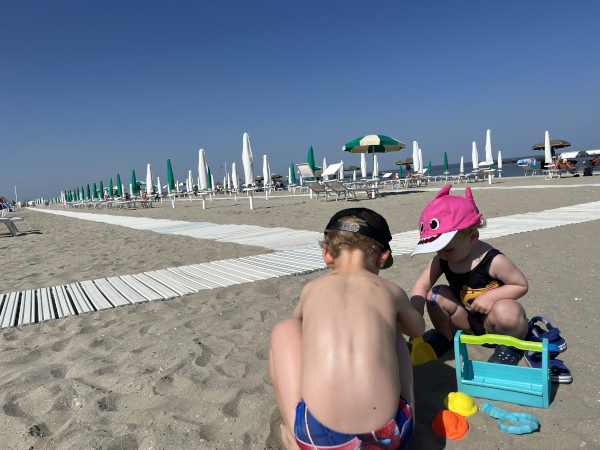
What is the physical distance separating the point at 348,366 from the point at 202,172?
1675cm

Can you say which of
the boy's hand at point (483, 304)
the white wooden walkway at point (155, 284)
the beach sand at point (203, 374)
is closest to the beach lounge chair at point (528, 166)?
the white wooden walkway at point (155, 284)

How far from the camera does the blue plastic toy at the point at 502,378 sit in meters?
1.62

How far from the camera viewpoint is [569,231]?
17.6ft

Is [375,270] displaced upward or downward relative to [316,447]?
upward

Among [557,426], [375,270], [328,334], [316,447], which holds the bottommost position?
[557,426]

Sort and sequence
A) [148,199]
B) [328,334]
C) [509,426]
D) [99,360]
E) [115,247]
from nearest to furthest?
[328,334] < [509,426] < [99,360] < [115,247] < [148,199]

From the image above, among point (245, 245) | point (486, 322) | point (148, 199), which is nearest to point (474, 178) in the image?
point (148, 199)

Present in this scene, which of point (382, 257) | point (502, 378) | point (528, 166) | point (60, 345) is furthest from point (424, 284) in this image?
point (528, 166)

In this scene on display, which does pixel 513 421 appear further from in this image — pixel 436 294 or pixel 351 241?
pixel 351 241

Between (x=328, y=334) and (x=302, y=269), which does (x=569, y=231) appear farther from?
(x=328, y=334)

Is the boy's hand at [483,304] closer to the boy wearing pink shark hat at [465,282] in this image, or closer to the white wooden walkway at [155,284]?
the boy wearing pink shark hat at [465,282]

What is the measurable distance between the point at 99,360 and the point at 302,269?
7.23 feet

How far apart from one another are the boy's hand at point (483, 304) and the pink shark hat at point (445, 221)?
0.39 meters

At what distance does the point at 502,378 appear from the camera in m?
1.73
